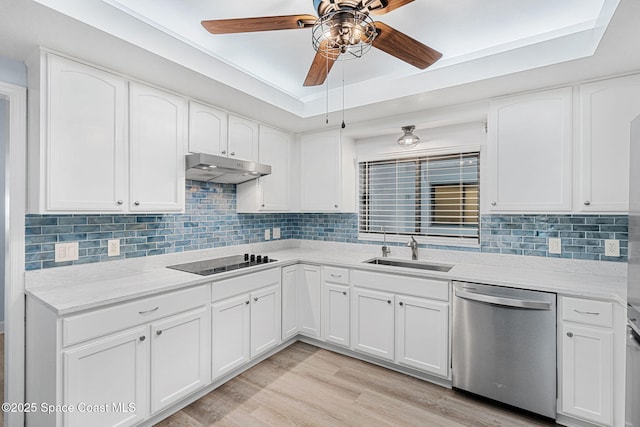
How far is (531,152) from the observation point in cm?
234

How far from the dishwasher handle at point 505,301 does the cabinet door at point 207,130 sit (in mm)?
2273

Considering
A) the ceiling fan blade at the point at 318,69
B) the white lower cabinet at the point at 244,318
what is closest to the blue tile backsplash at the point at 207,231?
the white lower cabinet at the point at 244,318

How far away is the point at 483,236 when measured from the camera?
2830 mm

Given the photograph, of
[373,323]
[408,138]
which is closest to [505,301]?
[373,323]

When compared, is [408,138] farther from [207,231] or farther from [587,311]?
[207,231]

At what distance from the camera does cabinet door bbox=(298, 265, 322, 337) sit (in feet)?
10.2

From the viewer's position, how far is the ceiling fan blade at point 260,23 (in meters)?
1.47

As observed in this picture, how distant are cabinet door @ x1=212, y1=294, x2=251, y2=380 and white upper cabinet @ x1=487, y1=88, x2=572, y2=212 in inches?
85.4

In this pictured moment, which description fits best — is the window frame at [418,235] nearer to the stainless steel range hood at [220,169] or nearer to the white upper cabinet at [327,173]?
the white upper cabinet at [327,173]

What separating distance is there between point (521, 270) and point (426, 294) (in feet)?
2.63

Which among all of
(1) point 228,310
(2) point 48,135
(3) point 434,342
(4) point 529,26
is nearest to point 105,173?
(2) point 48,135

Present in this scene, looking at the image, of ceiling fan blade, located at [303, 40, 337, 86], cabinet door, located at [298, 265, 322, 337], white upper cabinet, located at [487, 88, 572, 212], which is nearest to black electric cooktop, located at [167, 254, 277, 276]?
cabinet door, located at [298, 265, 322, 337]

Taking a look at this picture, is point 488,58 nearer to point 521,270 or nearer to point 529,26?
point 529,26

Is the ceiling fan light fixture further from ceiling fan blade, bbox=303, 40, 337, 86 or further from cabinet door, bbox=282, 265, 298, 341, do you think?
cabinet door, bbox=282, 265, 298, 341
